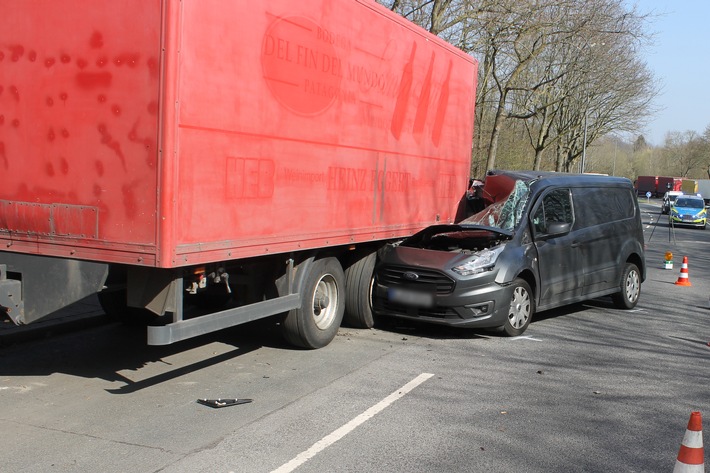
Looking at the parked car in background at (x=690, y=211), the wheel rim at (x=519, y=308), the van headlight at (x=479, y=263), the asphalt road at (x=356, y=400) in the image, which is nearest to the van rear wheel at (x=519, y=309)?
the wheel rim at (x=519, y=308)

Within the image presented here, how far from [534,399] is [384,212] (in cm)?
326

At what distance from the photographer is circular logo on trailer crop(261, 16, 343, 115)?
6320mm

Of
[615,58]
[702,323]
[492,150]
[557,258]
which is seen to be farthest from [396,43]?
[615,58]

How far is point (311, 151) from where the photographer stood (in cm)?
700

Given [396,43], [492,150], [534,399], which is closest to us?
[534,399]

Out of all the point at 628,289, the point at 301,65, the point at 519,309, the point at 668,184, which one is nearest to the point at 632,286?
the point at 628,289

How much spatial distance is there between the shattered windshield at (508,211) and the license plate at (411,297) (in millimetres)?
1380

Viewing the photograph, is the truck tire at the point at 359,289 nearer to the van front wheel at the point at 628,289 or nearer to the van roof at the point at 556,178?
the van roof at the point at 556,178

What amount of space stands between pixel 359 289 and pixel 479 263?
1499mm

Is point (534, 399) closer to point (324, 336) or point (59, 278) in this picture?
point (324, 336)

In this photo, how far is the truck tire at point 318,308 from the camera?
24.1 feet

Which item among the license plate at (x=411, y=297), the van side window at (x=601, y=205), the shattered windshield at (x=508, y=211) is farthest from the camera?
the van side window at (x=601, y=205)

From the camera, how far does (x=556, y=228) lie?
8945 mm

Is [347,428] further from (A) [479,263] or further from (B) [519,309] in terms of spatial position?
(B) [519,309]
